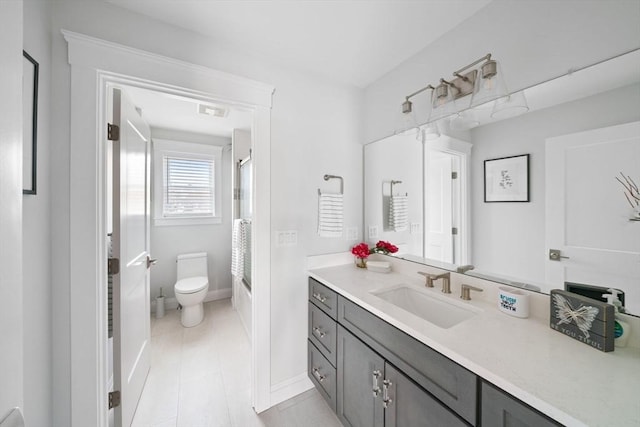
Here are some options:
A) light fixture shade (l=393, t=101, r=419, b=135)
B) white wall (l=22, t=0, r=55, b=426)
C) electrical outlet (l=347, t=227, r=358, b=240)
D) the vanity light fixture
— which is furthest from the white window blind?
the vanity light fixture

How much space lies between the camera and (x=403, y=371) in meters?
1.01

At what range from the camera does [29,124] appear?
953 millimetres

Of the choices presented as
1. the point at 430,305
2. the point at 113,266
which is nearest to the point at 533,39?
the point at 430,305

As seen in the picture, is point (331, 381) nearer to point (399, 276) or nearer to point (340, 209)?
point (399, 276)

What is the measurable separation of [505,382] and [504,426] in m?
0.14

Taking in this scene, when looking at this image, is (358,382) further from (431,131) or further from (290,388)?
(431,131)

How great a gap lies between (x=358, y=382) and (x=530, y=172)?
1363mm

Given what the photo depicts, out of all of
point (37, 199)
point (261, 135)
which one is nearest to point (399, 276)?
point (261, 135)

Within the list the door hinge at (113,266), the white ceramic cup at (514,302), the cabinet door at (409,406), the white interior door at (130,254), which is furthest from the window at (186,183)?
the white ceramic cup at (514,302)

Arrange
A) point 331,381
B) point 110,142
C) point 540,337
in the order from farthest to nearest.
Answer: point 331,381 → point 110,142 → point 540,337

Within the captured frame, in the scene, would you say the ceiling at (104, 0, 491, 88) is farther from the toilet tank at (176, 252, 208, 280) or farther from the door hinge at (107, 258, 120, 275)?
the toilet tank at (176, 252, 208, 280)

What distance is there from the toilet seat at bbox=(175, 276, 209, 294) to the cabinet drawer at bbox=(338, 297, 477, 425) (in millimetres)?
2042

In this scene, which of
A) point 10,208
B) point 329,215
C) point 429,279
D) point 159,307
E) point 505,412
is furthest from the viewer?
point 159,307

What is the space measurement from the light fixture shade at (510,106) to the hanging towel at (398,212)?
0.80 metres
